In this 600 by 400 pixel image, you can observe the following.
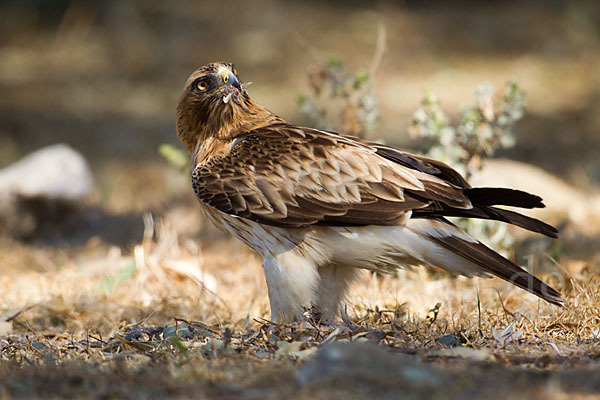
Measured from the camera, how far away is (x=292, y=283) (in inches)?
163

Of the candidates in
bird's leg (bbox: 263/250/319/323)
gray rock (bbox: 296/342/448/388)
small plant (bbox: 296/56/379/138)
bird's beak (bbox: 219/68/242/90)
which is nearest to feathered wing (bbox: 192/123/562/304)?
bird's leg (bbox: 263/250/319/323)

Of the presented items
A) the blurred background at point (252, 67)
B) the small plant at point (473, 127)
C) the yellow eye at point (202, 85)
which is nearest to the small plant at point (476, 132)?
the small plant at point (473, 127)

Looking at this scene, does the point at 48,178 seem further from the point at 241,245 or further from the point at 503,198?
the point at 503,198

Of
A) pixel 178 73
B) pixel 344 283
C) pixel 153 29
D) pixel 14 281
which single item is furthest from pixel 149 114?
pixel 344 283

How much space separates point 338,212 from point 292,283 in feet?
1.53

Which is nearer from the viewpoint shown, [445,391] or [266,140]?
[445,391]

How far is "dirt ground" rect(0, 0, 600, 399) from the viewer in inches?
117

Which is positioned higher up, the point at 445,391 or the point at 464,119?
the point at 464,119

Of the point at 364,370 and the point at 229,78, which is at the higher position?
the point at 229,78

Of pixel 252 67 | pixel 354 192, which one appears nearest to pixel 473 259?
pixel 354 192

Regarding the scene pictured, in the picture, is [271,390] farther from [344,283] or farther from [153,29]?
[153,29]

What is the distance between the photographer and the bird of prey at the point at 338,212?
4.01 metres

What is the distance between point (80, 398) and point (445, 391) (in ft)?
4.34

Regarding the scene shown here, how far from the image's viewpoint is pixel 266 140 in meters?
4.44
